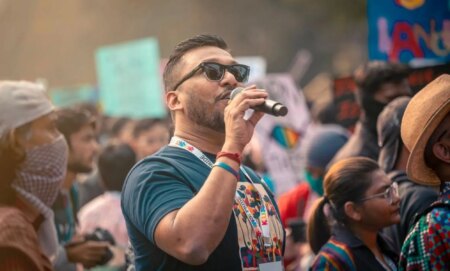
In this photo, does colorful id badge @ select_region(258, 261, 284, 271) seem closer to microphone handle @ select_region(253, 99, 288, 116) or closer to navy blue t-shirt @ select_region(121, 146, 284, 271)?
navy blue t-shirt @ select_region(121, 146, 284, 271)

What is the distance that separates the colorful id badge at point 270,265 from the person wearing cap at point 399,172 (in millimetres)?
1317

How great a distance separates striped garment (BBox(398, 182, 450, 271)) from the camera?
3.63 m

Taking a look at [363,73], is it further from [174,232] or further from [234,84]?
[174,232]

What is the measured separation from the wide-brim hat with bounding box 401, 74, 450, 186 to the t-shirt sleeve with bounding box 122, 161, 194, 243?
2.68ft

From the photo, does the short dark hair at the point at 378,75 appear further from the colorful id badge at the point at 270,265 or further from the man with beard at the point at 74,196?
the colorful id badge at the point at 270,265

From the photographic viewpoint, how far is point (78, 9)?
25812 millimetres

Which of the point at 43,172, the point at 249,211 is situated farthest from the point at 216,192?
the point at 43,172

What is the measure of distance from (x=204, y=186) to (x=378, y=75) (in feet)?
10.3

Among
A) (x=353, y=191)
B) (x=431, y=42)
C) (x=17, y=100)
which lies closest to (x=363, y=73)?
(x=431, y=42)

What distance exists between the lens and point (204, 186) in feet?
12.2

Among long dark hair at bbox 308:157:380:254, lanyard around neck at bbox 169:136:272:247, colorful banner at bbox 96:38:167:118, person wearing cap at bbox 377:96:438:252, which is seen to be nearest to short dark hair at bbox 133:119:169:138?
colorful banner at bbox 96:38:167:118

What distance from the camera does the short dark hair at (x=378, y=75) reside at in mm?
6637

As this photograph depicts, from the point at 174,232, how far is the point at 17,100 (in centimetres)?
124

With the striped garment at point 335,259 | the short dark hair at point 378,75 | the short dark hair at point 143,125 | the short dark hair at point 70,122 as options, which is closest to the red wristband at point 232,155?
the striped garment at point 335,259
